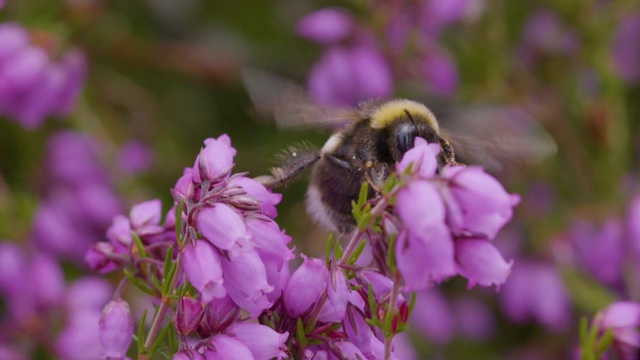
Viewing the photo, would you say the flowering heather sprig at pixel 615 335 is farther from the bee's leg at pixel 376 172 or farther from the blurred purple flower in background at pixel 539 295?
the blurred purple flower in background at pixel 539 295

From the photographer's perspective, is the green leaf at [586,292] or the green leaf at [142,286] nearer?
the green leaf at [142,286]

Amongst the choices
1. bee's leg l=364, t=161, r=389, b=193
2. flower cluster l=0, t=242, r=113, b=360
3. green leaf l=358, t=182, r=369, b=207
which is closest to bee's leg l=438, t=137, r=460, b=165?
bee's leg l=364, t=161, r=389, b=193

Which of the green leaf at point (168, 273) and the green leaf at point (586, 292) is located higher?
the green leaf at point (168, 273)

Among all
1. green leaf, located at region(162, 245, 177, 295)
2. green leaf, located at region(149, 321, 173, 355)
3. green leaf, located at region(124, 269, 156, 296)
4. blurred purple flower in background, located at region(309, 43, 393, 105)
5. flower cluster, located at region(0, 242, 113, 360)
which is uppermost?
green leaf, located at region(162, 245, 177, 295)

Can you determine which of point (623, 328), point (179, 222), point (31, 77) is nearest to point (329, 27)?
point (31, 77)

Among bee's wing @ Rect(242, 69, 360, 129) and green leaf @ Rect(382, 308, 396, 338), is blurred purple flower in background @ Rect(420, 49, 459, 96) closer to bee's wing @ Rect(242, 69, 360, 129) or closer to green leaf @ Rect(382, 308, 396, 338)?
bee's wing @ Rect(242, 69, 360, 129)

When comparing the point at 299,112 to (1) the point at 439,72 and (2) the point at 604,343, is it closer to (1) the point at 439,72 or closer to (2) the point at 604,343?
(2) the point at 604,343

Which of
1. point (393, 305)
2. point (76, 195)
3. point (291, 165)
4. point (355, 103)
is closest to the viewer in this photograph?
point (393, 305)

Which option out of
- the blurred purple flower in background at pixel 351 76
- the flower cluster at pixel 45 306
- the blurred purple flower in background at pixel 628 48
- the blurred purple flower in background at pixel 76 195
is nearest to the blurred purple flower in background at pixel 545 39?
the blurred purple flower in background at pixel 628 48
